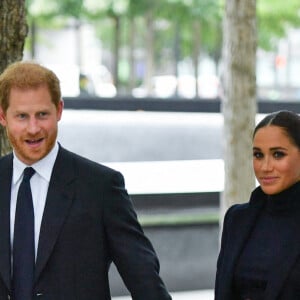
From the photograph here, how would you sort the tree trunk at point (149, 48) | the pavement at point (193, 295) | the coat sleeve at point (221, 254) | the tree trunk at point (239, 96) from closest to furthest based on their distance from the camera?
1. the coat sleeve at point (221, 254)
2. the tree trunk at point (239, 96)
3. the pavement at point (193, 295)
4. the tree trunk at point (149, 48)

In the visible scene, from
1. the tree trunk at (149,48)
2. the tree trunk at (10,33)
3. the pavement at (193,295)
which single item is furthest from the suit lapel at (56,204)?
the tree trunk at (149,48)

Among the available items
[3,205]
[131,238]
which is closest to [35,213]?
[3,205]

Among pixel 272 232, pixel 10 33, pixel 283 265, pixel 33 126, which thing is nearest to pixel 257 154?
pixel 272 232

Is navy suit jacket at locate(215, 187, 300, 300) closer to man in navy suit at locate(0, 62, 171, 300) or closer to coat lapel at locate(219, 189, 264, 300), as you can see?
coat lapel at locate(219, 189, 264, 300)

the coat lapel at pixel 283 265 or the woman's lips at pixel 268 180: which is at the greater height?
the woman's lips at pixel 268 180

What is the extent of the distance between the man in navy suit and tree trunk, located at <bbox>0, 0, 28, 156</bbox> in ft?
5.52

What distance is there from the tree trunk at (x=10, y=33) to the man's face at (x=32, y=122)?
5.66 feet

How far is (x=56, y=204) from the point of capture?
3.15 metres

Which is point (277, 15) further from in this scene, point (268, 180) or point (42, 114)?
point (42, 114)

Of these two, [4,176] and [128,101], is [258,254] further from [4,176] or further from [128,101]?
[128,101]

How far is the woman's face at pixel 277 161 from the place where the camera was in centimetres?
323

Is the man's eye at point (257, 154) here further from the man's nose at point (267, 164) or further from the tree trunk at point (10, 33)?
the tree trunk at point (10, 33)

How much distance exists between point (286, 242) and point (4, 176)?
96 cm

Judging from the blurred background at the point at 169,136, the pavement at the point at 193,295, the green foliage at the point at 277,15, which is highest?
the green foliage at the point at 277,15
